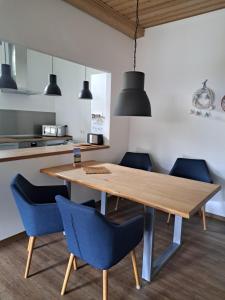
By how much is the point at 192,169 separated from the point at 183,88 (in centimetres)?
118

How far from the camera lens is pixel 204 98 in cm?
303

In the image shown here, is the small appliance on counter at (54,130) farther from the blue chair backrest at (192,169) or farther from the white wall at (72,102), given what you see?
the blue chair backrest at (192,169)

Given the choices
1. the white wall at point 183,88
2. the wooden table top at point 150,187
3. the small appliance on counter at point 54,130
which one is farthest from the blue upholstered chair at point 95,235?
the small appliance on counter at point 54,130

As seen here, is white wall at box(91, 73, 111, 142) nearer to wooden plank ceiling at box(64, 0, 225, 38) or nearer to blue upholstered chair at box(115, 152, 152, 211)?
blue upholstered chair at box(115, 152, 152, 211)

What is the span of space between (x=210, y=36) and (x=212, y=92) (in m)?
0.74

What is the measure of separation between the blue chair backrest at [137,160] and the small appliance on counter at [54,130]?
197cm

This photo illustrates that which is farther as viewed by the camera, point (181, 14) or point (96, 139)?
point (96, 139)

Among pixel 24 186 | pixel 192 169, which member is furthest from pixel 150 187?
pixel 192 169

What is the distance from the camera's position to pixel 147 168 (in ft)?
11.0

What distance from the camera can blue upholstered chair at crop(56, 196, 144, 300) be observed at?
52.2 inches

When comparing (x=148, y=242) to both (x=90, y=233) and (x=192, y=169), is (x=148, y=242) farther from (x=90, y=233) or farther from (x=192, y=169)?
(x=192, y=169)

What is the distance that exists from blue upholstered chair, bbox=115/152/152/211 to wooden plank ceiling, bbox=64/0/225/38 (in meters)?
1.92

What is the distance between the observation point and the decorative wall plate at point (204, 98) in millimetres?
2969

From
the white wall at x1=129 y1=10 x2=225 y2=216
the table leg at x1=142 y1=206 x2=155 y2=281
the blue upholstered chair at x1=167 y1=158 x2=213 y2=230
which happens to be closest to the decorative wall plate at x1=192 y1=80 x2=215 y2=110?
the white wall at x1=129 y1=10 x2=225 y2=216
